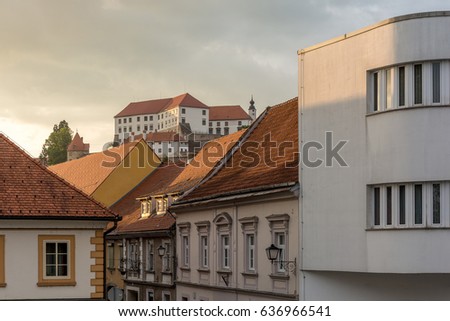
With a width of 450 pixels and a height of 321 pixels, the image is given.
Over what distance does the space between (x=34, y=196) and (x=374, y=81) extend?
11.2 metres

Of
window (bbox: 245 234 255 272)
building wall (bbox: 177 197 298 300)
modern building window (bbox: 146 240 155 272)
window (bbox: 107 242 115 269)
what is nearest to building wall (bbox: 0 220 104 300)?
building wall (bbox: 177 197 298 300)

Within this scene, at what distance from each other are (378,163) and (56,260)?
416 inches

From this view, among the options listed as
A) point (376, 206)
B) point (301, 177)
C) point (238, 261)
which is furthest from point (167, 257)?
point (376, 206)

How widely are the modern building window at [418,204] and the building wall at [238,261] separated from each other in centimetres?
482

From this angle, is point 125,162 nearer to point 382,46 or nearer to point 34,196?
point 34,196

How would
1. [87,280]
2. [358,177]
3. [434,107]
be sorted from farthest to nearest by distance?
[87,280] < [358,177] < [434,107]

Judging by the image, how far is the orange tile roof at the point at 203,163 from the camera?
142 ft

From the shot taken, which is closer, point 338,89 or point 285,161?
point 338,89

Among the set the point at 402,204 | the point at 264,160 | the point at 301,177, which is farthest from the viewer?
the point at 264,160

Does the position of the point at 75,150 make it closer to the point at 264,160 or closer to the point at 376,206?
the point at 264,160

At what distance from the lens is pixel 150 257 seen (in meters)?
48.5

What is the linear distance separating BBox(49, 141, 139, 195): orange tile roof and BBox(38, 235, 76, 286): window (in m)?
30.6

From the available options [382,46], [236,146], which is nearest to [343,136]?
[382,46]

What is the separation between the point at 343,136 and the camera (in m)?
28.1
